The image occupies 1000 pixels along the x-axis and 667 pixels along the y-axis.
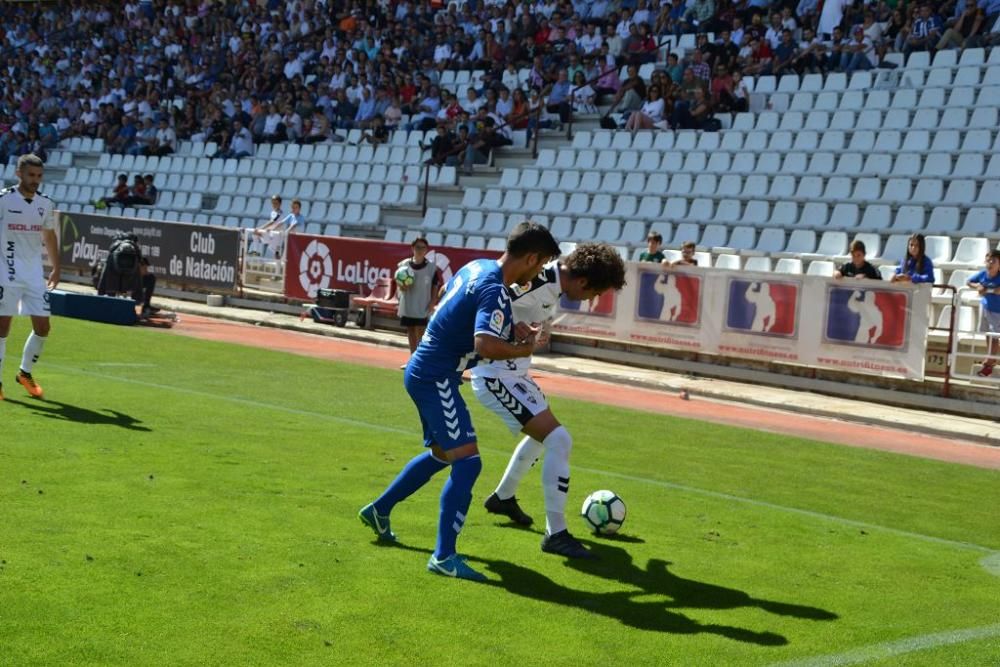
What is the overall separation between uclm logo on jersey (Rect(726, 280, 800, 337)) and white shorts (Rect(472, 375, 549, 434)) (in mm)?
11024

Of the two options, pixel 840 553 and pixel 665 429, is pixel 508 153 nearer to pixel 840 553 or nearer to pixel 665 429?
pixel 665 429

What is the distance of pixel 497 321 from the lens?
6.59 metres

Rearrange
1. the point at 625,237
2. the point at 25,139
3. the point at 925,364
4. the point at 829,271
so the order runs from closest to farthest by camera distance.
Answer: the point at 925,364 → the point at 829,271 → the point at 625,237 → the point at 25,139

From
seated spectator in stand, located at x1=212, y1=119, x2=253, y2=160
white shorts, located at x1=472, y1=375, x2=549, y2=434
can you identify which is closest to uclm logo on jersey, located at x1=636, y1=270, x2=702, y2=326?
white shorts, located at x1=472, y1=375, x2=549, y2=434

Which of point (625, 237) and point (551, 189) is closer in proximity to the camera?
point (625, 237)

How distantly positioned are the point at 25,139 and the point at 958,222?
3318 centimetres

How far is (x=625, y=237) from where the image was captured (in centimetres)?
2381

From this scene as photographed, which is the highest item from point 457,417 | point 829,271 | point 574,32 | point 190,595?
point 574,32

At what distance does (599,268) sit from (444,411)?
3.82ft

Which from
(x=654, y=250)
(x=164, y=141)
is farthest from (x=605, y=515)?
(x=164, y=141)

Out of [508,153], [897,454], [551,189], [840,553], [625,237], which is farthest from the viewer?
[508,153]

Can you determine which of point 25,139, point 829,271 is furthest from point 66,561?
point 25,139

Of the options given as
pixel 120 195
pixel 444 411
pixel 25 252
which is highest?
pixel 120 195

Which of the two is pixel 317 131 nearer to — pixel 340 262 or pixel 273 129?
pixel 273 129
